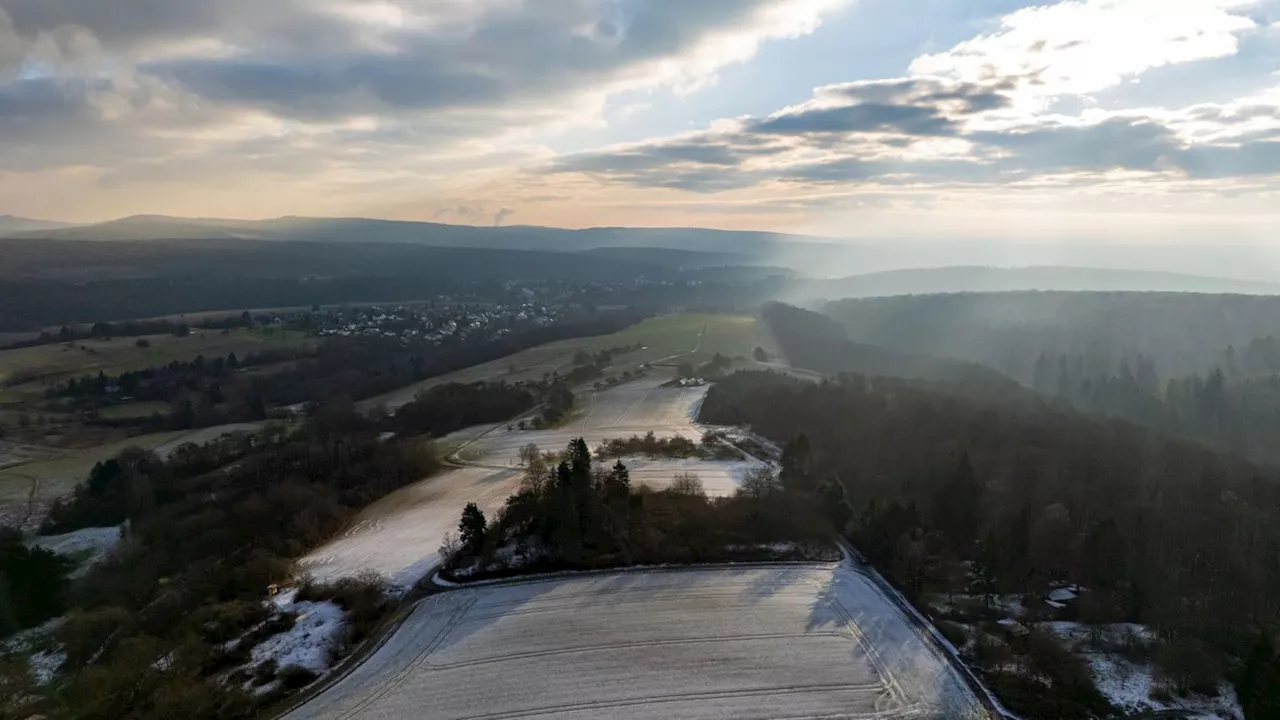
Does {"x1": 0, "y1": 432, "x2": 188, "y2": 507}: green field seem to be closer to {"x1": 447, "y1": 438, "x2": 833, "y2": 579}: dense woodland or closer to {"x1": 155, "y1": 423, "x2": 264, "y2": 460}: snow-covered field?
{"x1": 155, "y1": 423, "x2": 264, "y2": 460}: snow-covered field

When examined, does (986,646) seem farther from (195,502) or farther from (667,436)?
(195,502)

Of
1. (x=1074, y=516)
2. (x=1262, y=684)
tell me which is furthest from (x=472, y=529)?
(x=1074, y=516)

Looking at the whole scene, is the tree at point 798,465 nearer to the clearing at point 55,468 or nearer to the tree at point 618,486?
the tree at point 618,486

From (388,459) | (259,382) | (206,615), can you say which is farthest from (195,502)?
(259,382)

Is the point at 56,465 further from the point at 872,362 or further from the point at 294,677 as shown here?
the point at 872,362

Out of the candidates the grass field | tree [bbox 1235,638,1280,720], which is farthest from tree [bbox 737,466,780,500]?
the grass field

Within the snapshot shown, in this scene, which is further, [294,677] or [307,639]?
[307,639]
